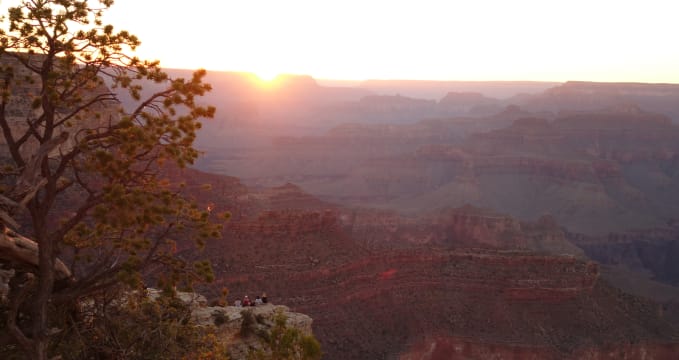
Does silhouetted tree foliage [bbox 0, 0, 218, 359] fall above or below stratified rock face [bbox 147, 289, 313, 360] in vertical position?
above

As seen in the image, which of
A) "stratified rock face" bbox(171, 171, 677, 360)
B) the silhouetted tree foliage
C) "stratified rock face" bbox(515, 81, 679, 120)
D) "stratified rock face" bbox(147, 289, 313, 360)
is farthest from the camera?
"stratified rock face" bbox(515, 81, 679, 120)

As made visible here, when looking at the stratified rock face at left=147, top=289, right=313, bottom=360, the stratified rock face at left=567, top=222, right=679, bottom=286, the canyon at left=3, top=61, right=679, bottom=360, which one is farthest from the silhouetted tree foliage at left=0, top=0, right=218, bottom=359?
the stratified rock face at left=567, top=222, right=679, bottom=286

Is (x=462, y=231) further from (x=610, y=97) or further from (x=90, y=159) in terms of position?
(x=610, y=97)

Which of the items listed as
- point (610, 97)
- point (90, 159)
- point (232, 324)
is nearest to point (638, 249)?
point (232, 324)

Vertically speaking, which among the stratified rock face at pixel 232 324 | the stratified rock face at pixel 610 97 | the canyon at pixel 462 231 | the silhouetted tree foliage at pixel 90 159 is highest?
the silhouetted tree foliage at pixel 90 159

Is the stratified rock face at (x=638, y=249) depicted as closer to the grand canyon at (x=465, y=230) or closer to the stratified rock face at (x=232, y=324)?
the grand canyon at (x=465, y=230)

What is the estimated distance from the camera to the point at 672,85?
160375 millimetres

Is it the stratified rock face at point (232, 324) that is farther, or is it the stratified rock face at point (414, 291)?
the stratified rock face at point (414, 291)

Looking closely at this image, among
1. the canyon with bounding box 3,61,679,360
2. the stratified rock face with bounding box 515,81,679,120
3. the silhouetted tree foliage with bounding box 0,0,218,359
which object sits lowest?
the canyon with bounding box 3,61,679,360

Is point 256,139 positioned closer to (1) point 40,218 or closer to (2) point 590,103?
(2) point 590,103

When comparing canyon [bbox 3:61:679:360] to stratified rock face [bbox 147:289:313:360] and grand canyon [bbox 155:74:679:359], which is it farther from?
stratified rock face [bbox 147:289:313:360]

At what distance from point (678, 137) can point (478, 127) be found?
4577 cm

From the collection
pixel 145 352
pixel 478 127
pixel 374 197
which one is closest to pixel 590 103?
pixel 478 127

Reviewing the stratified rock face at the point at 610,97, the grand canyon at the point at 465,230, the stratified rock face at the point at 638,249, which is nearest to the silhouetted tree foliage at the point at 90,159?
the grand canyon at the point at 465,230
